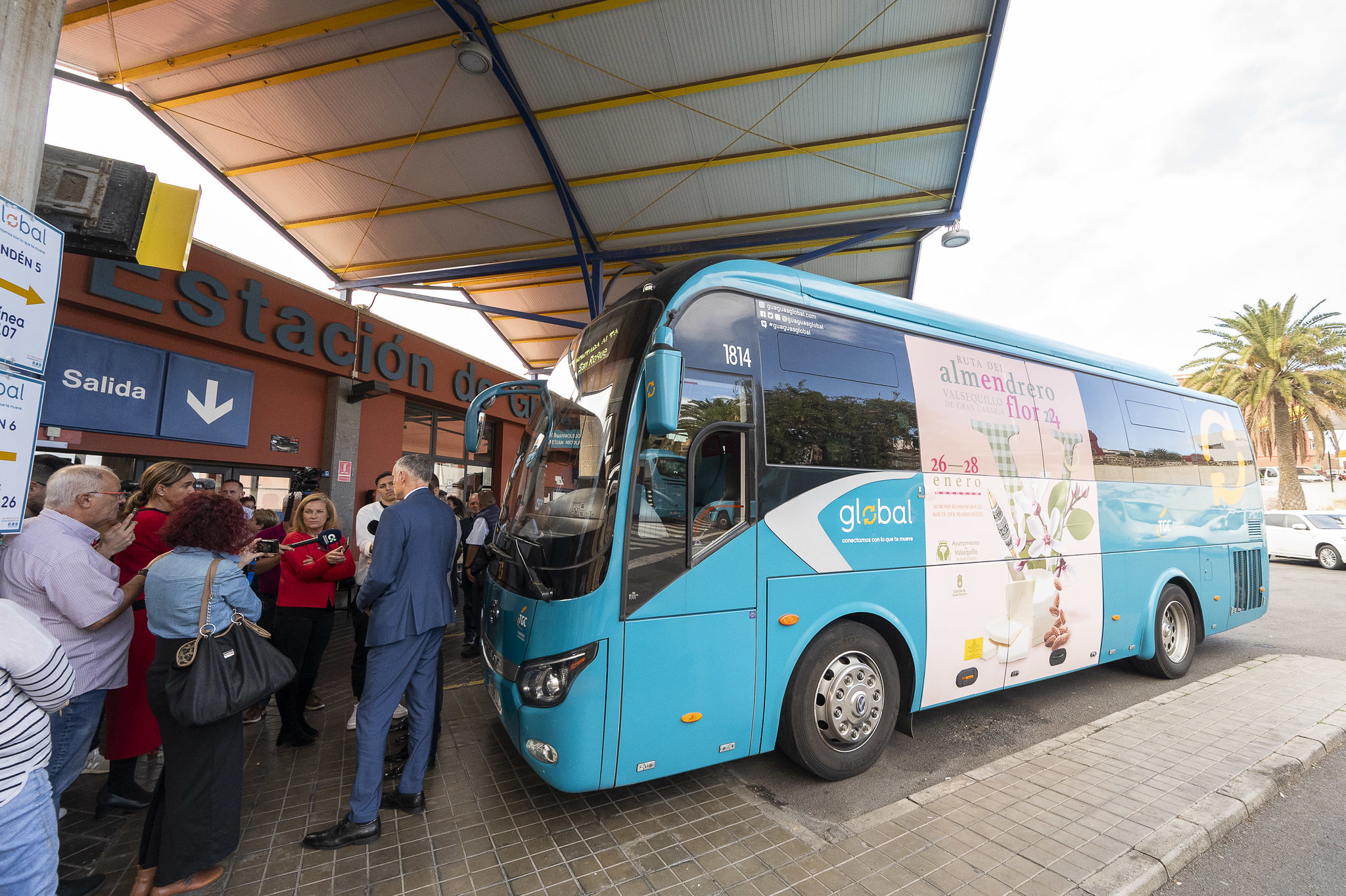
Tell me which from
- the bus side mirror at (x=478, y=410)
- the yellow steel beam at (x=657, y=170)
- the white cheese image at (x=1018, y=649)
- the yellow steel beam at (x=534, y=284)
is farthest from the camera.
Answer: the yellow steel beam at (x=534, y=284)

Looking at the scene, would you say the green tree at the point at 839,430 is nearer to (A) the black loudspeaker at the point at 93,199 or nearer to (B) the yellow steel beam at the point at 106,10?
(A) the black loudspeaker at the point at 93,199

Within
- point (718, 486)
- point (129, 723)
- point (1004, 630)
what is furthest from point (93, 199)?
point (1004, 630)

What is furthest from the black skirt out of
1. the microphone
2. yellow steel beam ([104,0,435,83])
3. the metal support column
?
yellow steel beam ([104,0,435,83])

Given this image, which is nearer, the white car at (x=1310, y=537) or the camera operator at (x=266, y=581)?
the camera operator at (x=266, y=581)

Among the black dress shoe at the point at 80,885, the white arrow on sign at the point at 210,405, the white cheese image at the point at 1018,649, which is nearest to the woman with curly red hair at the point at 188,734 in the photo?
the black dress shoe at the point at 80,885

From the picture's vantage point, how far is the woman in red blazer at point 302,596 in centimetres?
430

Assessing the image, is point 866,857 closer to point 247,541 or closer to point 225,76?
point 247,541

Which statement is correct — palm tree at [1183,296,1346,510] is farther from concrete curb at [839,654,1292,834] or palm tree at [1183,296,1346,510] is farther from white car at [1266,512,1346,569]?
concrete curb at [839,654,1292,834]

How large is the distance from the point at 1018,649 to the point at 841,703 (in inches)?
79.6

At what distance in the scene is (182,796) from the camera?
2711 mm

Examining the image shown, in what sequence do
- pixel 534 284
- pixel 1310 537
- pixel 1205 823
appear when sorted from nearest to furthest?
pixel 1205 823 → pixel 1310 537 → pixel 534 284

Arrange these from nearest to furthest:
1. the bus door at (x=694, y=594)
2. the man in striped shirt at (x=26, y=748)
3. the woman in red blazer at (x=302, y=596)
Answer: the man in striped shirt at (x=26, y=748), the bus door at (x=694, y=594), the woman in red blazer at (x=302, y=596)

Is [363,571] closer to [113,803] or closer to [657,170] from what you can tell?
[113,803]

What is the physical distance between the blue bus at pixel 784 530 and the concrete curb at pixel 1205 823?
4.42 ft
